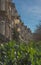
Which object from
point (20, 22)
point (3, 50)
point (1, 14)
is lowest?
point (20, 22)

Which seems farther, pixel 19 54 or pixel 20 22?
pixel 20 22

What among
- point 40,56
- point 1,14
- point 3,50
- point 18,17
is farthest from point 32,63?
point 18,17

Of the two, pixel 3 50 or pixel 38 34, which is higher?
pixel 3 50

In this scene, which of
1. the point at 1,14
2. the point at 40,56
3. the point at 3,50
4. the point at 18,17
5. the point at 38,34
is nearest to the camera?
the point at 40,56

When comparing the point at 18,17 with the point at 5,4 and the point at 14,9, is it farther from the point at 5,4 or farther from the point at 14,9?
the point at 5,4

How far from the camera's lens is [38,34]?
5456 cm

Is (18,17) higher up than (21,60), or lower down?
lower down

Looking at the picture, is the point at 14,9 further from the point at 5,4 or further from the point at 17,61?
the point at 17,61

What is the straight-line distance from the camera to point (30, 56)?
6379 millimetres

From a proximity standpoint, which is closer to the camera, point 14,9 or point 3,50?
point 3,50

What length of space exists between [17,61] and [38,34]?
159ft

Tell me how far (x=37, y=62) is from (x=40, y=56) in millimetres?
864

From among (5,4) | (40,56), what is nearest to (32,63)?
(40,56)

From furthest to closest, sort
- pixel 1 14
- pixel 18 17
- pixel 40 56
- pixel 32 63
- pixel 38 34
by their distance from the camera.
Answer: pixel 18 17
pixel 38 34
pixel 1 14
pixel 40 56
pixel 32 63
